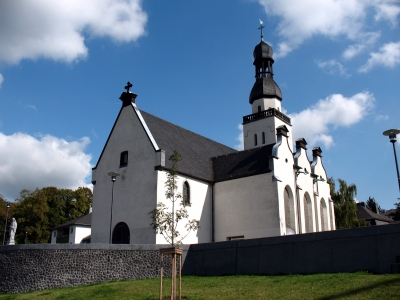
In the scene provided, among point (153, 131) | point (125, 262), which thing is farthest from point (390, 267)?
point (153, 131)

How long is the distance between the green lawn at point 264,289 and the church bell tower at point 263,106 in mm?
26467

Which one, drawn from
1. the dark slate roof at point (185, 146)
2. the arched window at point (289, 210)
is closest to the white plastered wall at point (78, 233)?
the dark slate roof at point (185, 146)

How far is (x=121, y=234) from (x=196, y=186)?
6.44m

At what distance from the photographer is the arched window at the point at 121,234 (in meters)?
29.2

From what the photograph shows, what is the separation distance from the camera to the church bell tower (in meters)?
44.0

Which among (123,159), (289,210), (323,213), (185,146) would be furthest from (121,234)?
(323,213)

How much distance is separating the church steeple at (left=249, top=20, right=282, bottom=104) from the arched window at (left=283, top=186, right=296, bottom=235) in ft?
52.4

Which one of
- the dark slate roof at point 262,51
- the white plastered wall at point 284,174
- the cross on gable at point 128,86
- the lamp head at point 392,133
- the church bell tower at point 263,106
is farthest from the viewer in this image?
the dark slate roof at point 262,51

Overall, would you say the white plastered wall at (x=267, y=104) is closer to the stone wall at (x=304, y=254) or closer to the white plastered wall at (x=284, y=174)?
the white plastered wall at (x=284, y=174)

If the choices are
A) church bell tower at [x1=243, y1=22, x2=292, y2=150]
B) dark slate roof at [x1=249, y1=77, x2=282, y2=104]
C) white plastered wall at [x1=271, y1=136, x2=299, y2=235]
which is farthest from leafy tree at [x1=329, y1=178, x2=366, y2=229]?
white plastered wall at [x1=271, y1=136, x2=299, y2=235]

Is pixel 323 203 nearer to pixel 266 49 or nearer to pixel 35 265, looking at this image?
pixel 266 49

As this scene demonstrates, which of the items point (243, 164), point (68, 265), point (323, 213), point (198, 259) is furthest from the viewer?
point (323, 213)

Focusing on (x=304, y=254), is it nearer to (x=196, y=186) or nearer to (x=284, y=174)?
(x=284, y=174)

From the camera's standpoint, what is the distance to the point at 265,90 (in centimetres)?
4534
